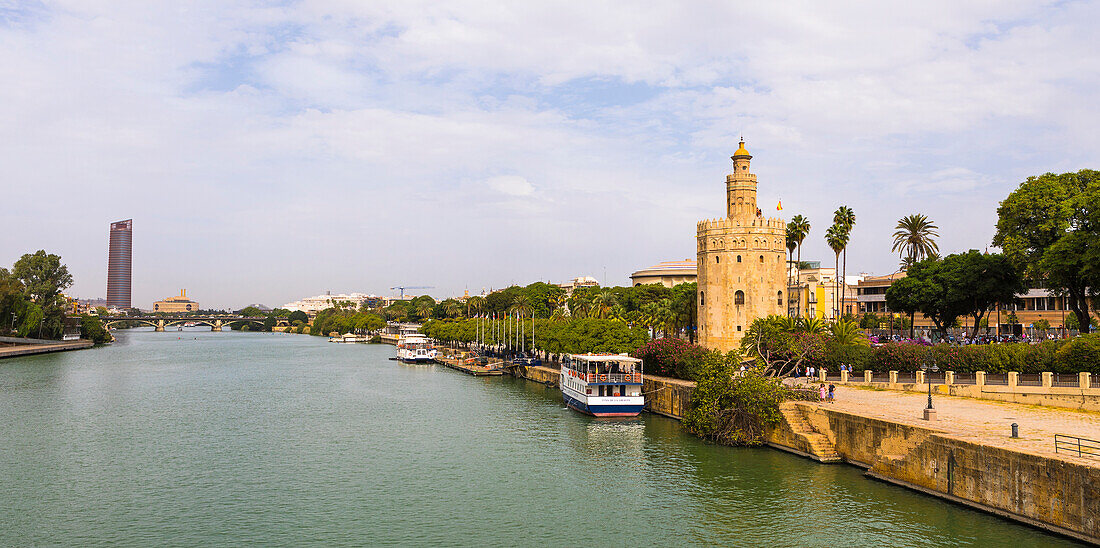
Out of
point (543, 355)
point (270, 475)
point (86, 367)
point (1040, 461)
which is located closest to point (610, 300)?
point (543, 355)

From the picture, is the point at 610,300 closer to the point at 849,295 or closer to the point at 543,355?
the point at 543,355

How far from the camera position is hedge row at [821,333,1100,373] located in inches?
1682

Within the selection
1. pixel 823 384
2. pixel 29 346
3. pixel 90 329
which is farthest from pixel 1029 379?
pixel 90 329

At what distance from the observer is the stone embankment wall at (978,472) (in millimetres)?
24766

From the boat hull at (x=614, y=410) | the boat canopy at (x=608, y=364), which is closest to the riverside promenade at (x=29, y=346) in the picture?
the boat canopy at (x=608, y=364)

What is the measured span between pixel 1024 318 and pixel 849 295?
43066mm

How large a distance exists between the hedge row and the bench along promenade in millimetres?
2006

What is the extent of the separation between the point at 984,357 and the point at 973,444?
2034 cm

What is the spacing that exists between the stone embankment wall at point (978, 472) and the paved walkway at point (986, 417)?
63cm

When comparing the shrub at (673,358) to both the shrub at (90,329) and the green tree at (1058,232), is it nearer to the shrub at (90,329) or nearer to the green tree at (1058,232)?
the green tree at (1058,232)

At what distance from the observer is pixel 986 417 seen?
1417 inches

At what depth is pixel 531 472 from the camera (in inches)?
1526

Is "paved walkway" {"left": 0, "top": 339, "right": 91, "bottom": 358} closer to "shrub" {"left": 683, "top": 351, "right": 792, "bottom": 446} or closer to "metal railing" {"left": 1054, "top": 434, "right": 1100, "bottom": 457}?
"shrub" {"left": 683, "top": 351, "right": 792, "bottom": 446}

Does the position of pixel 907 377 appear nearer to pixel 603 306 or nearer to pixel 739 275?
pixel 739 275
